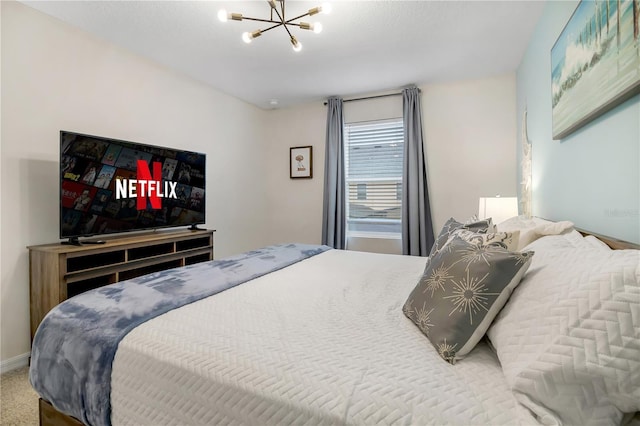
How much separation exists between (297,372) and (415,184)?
325cm

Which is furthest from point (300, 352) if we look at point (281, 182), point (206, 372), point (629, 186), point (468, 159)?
point (281, 182)

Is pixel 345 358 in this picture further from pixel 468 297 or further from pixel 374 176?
pixel 374 176

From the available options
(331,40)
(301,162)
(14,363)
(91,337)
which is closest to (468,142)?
(331,40)

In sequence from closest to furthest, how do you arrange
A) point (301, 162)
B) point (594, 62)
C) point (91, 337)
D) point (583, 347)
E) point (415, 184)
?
1. point (583, 347)
2. point (91, 337)
3. point (594, 62)
4. point (415, 184)
5. point (301, 162)

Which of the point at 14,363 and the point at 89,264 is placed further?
the point at 89,264

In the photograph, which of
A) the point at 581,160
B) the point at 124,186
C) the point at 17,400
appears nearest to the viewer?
the point at 581,160

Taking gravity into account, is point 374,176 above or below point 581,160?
above

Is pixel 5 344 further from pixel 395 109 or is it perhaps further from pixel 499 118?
pixel 499 118

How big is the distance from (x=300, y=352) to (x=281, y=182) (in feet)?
12.8

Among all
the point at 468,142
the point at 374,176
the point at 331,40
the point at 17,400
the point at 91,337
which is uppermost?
the point at 331,40

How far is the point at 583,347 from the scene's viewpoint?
638 mm

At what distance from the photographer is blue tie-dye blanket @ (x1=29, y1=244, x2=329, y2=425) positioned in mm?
1020

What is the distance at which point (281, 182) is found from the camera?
4.68 metres

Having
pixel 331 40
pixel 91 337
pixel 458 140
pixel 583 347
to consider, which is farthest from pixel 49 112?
pixel 458 140
